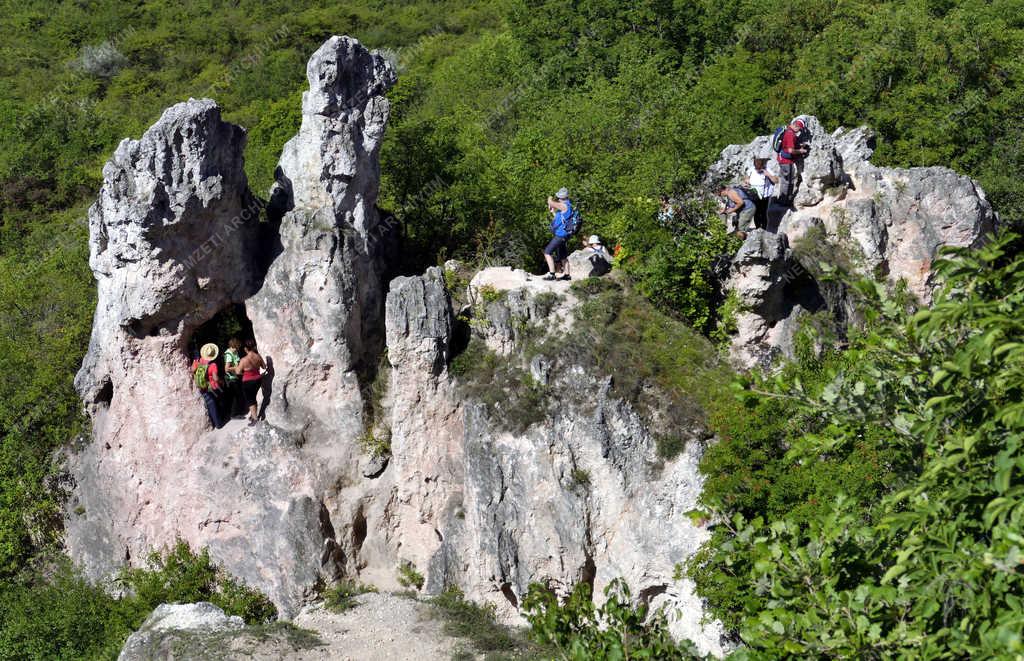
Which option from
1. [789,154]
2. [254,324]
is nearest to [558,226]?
[789,154]

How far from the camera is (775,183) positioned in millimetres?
18500

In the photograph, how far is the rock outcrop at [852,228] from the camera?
1666 cm

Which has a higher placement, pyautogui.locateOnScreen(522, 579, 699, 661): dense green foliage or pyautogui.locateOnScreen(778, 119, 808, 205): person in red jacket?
pyautogui.locateOnScreen(778, 119, 808, 205): person in red jacket

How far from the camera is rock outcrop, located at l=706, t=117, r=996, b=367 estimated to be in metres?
16.7

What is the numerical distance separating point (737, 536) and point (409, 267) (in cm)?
1285

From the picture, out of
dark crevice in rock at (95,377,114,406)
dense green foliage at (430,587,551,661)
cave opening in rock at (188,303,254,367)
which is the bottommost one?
dense green foliage at (430,587,551,661)

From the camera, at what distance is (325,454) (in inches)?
683

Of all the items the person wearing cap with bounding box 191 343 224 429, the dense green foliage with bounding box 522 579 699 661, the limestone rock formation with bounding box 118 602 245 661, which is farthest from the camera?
the person wearing cap with bounding box 191 343 224 429

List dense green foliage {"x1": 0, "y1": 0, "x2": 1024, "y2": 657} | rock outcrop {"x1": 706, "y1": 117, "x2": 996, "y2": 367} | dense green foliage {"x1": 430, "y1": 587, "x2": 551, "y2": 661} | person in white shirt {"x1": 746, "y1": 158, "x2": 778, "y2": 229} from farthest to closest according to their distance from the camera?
person in white shirt {"x1": 746, "y1": 158, "x2": 778, "y2": 229} < rock outcrop {"x1": 706, "y1": 117, "x2": 996, "y2": 367} < dense green foliage {"x1": 430, "y1": 587, "x2": 551, "y2": 661} < dense green foliage {"x1": 0, "y1": 0, "x2": 1024, "y2": 657}

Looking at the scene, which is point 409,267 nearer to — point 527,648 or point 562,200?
point 562,200

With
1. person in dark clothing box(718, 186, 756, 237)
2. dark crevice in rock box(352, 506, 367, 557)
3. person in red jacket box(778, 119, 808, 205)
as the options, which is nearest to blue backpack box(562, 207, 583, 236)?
person in dark clothing box(718, 186, 756, 237)

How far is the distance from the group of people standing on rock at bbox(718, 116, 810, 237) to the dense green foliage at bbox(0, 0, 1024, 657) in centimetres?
108

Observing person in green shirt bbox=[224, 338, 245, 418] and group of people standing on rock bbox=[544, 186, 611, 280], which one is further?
person in green shirt bbox=[224, 338, 245, 418]

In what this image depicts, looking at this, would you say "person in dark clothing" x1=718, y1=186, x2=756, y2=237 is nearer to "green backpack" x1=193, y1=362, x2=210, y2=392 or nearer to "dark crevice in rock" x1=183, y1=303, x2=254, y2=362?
"dark crevice in rock" x1=183, y1=303, x2=254, y2=362
